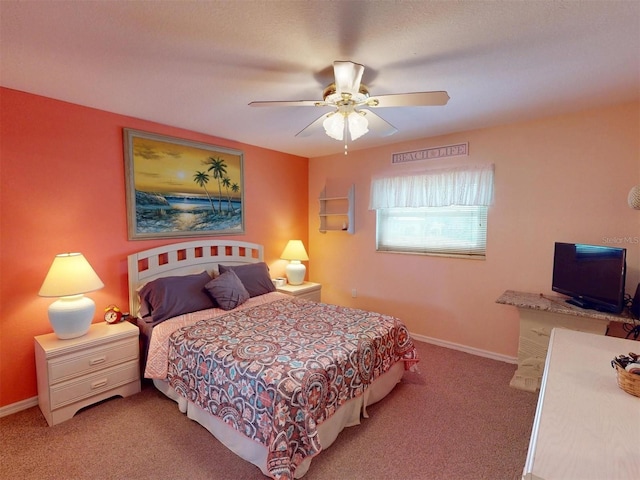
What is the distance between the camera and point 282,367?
70.0 inches

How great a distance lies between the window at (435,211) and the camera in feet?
10.6

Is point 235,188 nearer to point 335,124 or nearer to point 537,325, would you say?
point 335,124

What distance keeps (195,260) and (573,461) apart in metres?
3.22

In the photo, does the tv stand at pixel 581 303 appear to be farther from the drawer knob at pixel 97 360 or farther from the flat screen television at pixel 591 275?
the drawer knob at pixel 97 360

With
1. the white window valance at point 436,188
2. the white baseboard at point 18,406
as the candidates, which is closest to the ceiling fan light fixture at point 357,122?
the white window valance at point 436,188

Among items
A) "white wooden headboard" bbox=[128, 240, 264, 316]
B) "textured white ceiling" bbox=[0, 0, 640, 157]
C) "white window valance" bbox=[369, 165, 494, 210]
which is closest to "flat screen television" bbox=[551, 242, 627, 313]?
"white window valance" bbox=[369, 165, 494, 210]

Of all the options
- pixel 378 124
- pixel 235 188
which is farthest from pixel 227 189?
pixel 378 124

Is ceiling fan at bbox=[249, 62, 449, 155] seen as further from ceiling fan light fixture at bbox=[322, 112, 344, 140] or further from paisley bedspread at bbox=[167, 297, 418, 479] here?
paisley bedspread at bbox=[167, 297, 418, 479]

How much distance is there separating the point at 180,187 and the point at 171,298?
1198 millimetres

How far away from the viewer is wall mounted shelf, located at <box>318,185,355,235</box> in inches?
163

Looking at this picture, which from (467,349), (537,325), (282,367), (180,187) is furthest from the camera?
(467,349)

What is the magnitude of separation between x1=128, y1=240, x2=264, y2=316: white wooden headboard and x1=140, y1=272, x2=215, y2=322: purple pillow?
7.6 inches

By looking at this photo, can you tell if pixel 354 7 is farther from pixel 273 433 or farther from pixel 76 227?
pixel 76 227

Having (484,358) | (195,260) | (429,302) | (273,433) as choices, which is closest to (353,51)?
(273,433)
